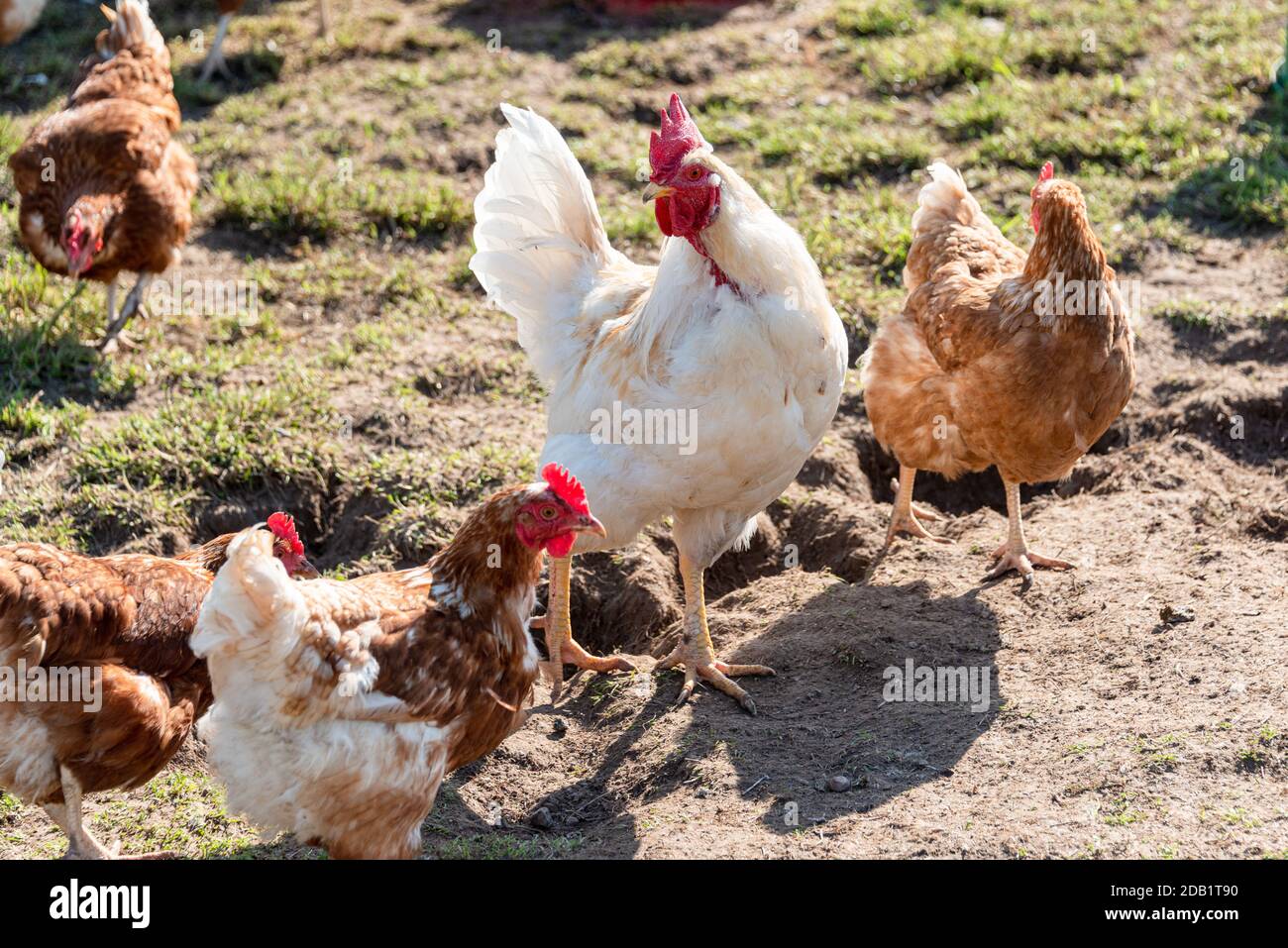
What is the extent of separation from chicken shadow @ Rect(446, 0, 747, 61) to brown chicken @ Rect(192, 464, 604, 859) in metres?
7.12

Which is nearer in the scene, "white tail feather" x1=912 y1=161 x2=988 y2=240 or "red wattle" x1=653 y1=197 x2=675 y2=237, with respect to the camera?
"red wattle" x1=653 y1=197 x2=675 y2=237

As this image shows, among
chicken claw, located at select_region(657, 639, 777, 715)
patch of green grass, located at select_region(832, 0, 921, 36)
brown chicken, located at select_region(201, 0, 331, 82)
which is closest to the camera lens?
chicken claw, located at select_region(657, 639, 777, 715)

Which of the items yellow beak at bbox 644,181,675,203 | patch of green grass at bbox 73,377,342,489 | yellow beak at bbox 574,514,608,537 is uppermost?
yellow beak at bbox 644,181,675,203

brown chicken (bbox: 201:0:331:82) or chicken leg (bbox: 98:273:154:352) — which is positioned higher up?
brown chicken (bbox: 201:0:331:82)

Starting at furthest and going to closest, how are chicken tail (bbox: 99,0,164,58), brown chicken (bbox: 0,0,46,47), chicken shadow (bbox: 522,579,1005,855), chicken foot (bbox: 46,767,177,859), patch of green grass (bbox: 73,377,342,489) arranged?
brown chicken (bbox: 0,0,46,47) < chicken tail (bbox: 99,0,164,58) < patch of green grass (bbox: 73,377,342,489) < chicken shadow (bbox: 522,579,1005,855) < chicken foot (bbox: 46,767,177,859)

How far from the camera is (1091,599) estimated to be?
561cm

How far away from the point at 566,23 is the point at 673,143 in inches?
266

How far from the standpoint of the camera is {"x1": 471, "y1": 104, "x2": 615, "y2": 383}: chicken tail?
556cm

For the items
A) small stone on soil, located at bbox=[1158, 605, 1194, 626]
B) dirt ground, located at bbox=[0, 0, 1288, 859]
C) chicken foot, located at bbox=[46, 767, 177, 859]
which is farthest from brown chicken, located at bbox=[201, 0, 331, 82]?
small stone on soil, located at bbox=[1158, 605, 1194, 626]

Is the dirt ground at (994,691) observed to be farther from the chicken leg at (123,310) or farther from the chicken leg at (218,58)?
the chicken leg at (218,58)

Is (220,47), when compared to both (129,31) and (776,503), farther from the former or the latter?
(776,503)

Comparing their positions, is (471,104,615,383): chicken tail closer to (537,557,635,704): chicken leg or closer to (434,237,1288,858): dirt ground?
(537,557,635,704): chicken leg

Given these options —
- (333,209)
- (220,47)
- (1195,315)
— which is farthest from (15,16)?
(1195,315)

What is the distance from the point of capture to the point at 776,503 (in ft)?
21.1
